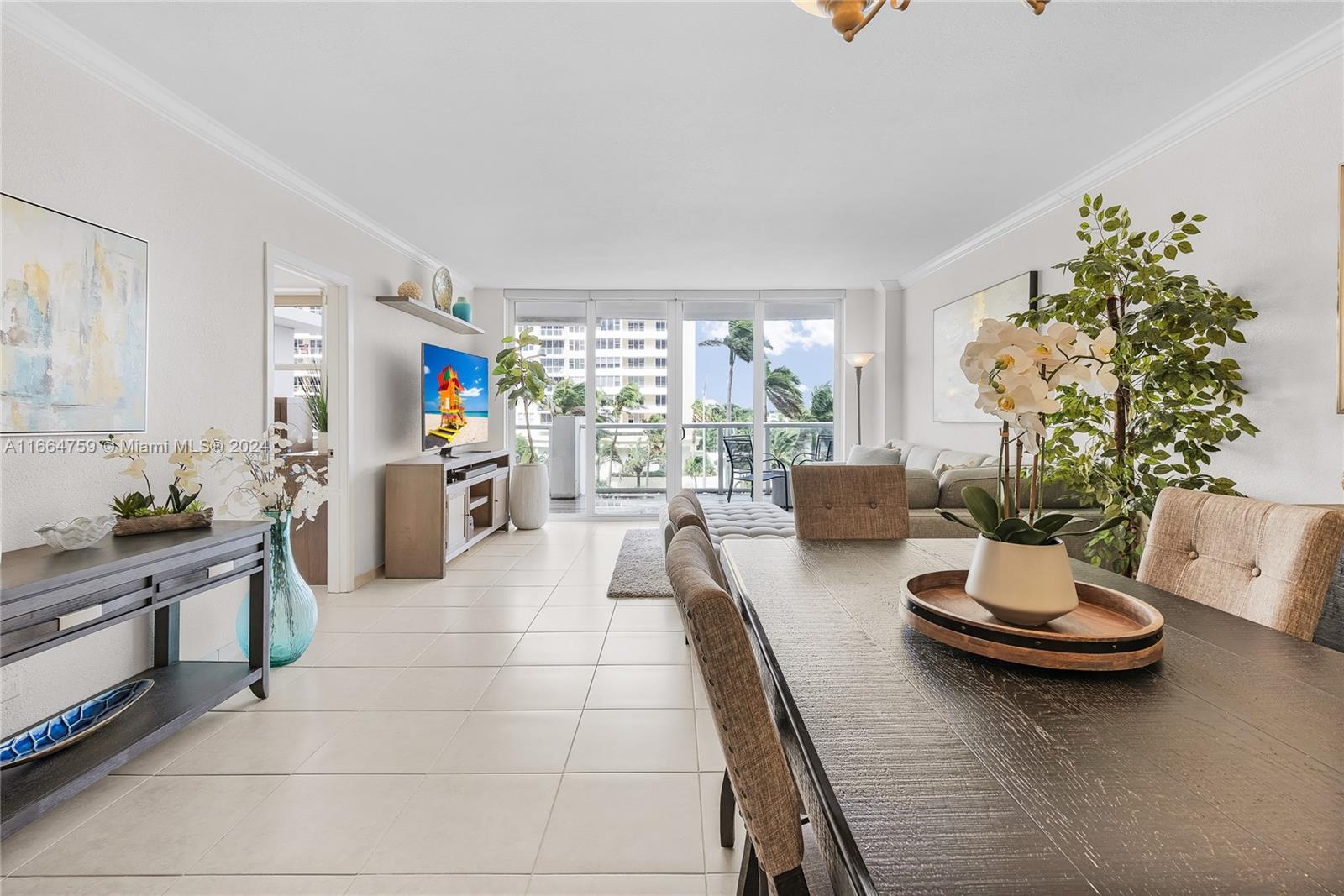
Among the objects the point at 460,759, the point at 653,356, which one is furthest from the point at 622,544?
the point at 460,759

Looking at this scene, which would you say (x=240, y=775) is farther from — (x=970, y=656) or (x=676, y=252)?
(x=676, y=252)

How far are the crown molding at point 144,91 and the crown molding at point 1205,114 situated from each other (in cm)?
425

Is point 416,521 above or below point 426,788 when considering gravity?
above

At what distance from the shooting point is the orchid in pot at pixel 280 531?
2.70 metres

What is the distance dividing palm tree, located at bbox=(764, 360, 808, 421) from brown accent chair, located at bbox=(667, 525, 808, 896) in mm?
6160

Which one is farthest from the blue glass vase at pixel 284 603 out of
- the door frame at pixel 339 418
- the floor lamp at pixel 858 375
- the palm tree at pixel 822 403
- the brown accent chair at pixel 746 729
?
the palm tree at pixel 822 403

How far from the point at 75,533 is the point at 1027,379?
260 cm

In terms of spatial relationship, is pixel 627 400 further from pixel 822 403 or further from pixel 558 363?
pixel 822 403

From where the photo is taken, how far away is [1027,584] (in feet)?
3.49

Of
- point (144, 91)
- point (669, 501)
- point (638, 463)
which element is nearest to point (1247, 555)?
point (669, 501)

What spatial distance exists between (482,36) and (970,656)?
241 cm

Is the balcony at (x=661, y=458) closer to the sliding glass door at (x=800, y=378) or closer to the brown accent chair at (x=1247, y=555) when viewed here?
the sliding glass door at (x=800, y=378)

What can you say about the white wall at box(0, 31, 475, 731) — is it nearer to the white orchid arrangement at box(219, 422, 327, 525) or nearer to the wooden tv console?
the white orchid arrangement at box(219, 422, 327, 525)

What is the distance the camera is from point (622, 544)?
5461 mm
